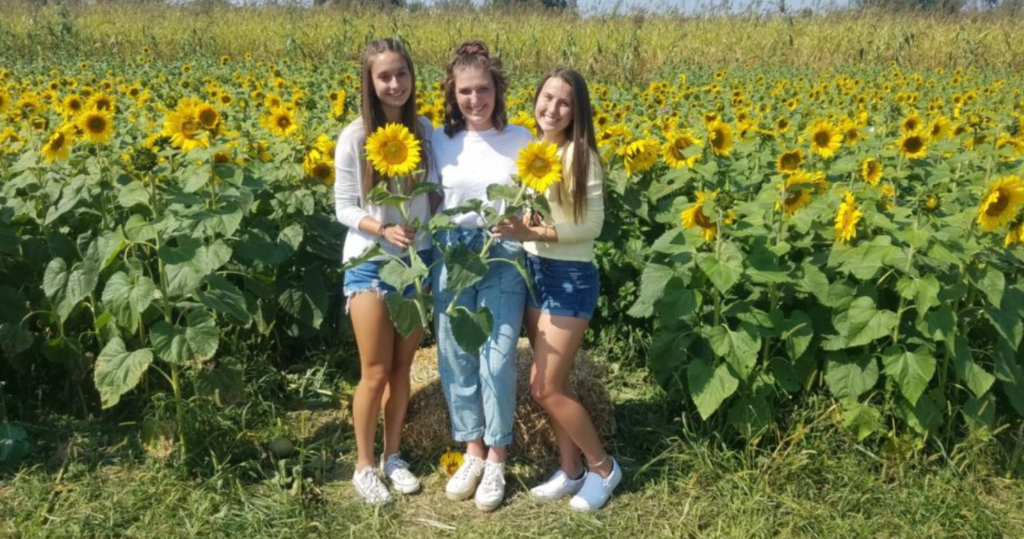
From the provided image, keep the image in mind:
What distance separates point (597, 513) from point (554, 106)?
1360 mm

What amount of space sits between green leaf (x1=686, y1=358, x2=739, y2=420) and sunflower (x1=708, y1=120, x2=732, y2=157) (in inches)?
50.5

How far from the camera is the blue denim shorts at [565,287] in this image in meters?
2.78

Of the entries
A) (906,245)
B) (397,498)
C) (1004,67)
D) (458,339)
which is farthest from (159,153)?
(1004,67)

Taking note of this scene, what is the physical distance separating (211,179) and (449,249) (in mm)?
1085

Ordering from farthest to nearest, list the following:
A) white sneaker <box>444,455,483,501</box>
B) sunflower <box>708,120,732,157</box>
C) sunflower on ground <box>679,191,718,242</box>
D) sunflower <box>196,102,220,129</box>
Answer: sunflower <box>708,120,732,157</box>
sunflower <box>196,102,220,129</box>
white sneaker <box>444,455,483,501</box>
sunflower on ground <box>679,191,718,242</box>

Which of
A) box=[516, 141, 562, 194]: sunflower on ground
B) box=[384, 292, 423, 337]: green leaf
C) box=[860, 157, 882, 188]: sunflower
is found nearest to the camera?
box=[516, 141, 562, 194]: sunflower on ground

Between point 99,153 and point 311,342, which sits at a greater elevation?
point 99,153

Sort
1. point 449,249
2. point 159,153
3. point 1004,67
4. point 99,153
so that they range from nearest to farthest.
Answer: point 449,249 < point 159,153 < point 99,153 < point 1004,67

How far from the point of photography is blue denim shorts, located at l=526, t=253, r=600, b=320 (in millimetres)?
2777

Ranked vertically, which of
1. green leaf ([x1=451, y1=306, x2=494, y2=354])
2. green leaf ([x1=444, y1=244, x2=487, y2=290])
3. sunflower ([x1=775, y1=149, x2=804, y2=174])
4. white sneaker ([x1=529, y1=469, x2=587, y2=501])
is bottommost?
white sneaker ([x1=529, y1=469, x2=587, y2=501])

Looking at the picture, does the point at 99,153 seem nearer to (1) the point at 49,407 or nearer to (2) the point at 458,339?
(1) the point at 49,407

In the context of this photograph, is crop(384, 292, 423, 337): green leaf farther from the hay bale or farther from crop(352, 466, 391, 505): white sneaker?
the hay bale

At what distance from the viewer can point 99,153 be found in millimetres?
3264

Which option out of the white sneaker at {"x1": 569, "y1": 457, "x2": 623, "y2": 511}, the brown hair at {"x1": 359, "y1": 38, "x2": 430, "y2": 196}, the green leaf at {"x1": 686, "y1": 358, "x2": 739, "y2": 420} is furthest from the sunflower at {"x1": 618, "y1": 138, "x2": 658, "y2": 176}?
the white sneaker at {"x1": 569, "y1": 457, "x2": 623, "y2": 511}
